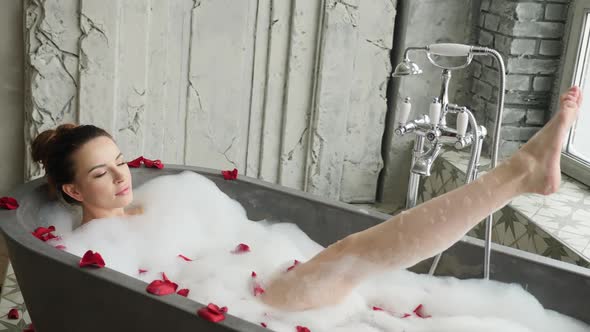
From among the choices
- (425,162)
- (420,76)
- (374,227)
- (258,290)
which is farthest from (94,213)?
(420,76)

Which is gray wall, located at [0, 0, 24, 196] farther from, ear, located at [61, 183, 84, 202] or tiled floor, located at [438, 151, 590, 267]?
tiled floor, located at [438, 151, 590, 267]

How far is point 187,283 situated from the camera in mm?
2246

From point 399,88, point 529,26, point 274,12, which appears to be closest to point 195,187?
point 274,12

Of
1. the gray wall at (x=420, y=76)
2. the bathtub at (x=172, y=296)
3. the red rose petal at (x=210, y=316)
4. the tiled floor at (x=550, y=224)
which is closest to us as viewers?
the red rose petal at (x=210, y=316)

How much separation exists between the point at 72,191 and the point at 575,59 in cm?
212

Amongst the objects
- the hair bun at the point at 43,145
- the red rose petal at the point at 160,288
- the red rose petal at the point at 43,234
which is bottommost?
the red rose petal at the point at 43,234

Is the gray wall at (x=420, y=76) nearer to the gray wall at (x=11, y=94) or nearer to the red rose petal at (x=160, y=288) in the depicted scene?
the gray wall at (x=11, y=94)

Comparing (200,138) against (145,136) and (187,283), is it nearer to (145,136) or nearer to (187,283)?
(145,136)

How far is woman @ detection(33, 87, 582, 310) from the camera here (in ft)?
6.24

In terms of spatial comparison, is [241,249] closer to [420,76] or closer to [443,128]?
[443,128]

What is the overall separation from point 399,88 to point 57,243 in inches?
77.1

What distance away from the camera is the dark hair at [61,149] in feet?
7.31

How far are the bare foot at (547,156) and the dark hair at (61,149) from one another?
4.05 feet

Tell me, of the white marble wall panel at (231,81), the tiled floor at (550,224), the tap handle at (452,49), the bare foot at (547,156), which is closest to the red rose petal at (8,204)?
the white marble wall panel at (231,81)
